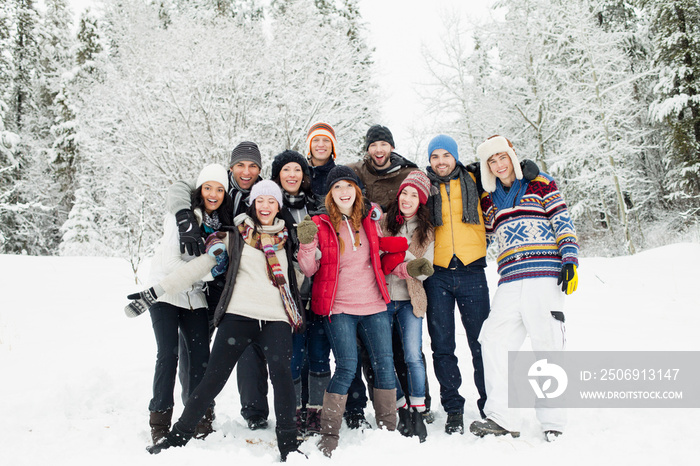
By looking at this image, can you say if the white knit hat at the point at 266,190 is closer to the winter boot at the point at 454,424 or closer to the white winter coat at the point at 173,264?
the white winter coat at the point at 173,264

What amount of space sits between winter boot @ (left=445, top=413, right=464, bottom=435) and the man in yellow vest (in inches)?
2.9

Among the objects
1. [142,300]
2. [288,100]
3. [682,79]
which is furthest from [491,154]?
[682,79]

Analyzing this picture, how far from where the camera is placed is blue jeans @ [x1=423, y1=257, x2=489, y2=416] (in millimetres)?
3361

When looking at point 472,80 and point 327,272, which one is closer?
point 327,272

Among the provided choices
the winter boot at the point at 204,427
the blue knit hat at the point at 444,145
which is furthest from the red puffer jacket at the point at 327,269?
the winter boot at the point at 204,427

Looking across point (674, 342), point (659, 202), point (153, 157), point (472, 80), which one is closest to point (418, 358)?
point (674, 342)

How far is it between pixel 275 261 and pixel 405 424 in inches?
58.5

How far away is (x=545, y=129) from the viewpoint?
17.2m

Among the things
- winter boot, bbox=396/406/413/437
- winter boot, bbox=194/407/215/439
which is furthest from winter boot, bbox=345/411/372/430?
winter boot, bbox=194/407/215/439

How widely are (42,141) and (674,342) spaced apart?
25.4 metres

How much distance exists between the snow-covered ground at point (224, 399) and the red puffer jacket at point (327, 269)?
915 millimetres

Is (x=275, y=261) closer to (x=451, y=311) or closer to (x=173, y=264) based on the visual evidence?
(x=173, y=264)

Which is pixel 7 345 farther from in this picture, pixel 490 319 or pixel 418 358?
pixel 490 319

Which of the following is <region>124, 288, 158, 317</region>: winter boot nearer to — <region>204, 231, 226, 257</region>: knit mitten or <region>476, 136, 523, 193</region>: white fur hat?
<region>204, 231, 226, 257</region>: knit mitten
